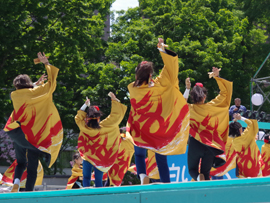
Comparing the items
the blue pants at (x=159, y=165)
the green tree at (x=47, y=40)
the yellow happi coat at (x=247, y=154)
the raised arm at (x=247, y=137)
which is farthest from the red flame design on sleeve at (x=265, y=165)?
the green tree at (x=47, y=40)

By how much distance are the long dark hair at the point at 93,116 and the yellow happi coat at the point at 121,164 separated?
1.50 m

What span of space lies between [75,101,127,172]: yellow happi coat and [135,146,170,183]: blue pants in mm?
2175

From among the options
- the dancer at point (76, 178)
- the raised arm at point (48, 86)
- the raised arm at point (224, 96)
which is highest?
the raised arm at point (48, 86)

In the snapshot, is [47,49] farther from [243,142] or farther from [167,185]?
[167,185]

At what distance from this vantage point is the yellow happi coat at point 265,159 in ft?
27.0

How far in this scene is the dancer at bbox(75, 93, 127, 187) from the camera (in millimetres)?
6660

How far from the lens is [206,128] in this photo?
5387 mm

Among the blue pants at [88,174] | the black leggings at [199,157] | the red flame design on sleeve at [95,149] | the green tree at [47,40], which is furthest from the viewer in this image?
the green tree at [47,40]

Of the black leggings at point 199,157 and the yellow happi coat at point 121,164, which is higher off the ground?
the black leggings at point 199,157

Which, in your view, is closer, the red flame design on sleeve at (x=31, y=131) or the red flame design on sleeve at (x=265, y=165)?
the red flame design on sleeve at (x=31, y=131)

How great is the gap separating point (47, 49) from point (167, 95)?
10.7 meters

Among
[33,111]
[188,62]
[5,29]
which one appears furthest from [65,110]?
[33,111]

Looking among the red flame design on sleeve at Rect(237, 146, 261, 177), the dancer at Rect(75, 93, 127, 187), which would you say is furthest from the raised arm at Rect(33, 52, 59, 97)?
the red flame design on sleeve at Rect(237, 146, 261, 177)

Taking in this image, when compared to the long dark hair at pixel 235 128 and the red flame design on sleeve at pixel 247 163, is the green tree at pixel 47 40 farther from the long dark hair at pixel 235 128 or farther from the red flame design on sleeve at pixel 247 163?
the red flame design on sleeve at pixel 247 163
